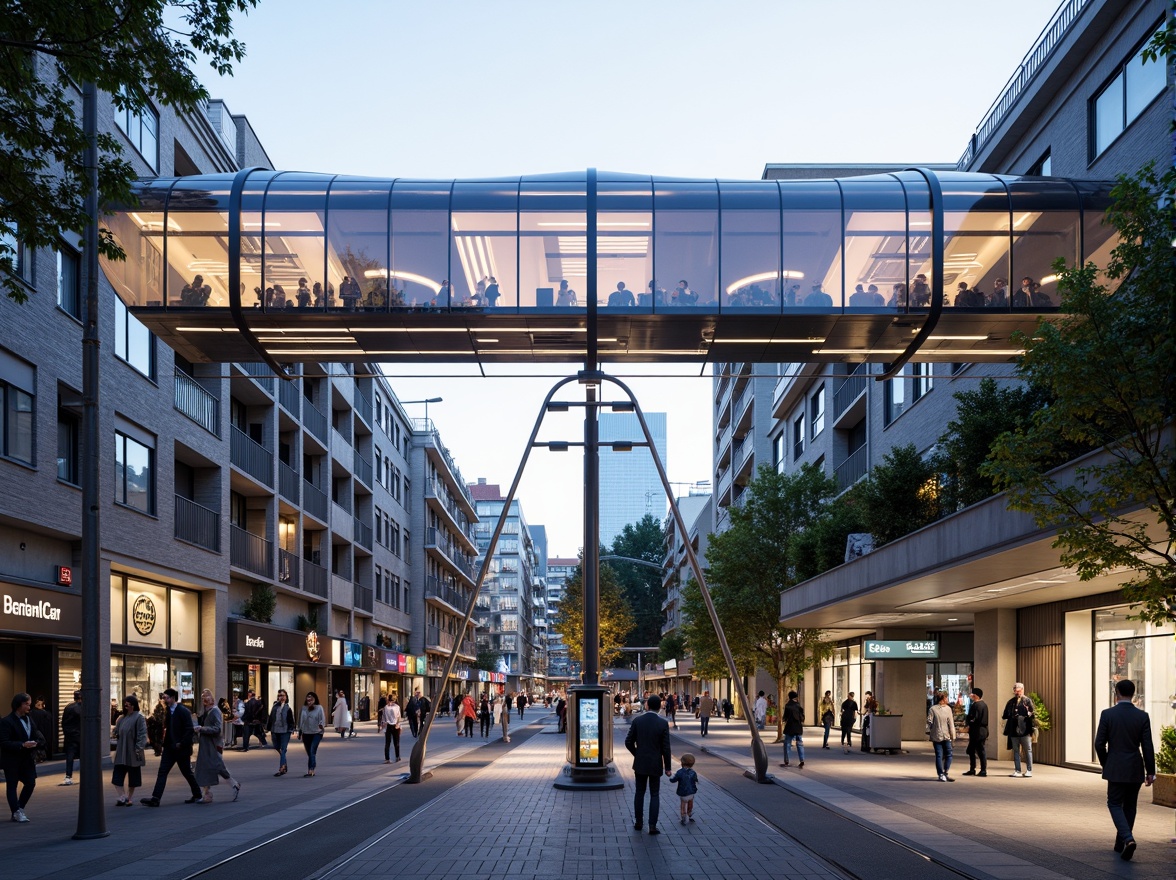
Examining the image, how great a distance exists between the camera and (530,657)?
598 ft

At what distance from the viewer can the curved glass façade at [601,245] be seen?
21781 mm

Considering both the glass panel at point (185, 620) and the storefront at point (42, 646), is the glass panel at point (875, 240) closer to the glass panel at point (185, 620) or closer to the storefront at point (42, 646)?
the storefront at point (42, 646)

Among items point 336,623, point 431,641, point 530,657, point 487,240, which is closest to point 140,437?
point 487,240

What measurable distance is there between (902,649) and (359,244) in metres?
18.2

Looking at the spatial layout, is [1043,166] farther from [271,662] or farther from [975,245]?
[271,662]

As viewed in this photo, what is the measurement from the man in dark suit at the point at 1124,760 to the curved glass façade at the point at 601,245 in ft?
32.3

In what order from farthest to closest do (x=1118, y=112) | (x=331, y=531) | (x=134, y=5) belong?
(x=331, y=531) → (x=1118, y=112) → (x=134, y=5)

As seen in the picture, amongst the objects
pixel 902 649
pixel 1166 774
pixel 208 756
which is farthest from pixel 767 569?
pixel 208 756

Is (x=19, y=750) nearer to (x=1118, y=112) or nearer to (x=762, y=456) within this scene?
(x=1118, y=112)

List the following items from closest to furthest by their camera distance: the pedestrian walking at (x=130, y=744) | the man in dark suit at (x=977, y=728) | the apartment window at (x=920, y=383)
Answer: the pedestrian walking at (x=130, y=744) < the man in dark suit at (x=977, y=728) < the apartment window at (x=920, y=383)

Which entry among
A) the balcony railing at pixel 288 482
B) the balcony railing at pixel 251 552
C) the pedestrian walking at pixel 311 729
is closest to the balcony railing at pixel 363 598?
the balcony railing at pixel 288 482

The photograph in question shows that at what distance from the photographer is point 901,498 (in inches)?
1321

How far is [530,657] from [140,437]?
15387cm

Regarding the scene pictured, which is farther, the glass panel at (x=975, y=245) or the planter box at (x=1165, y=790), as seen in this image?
the glass panel at (x=975, y=245)
